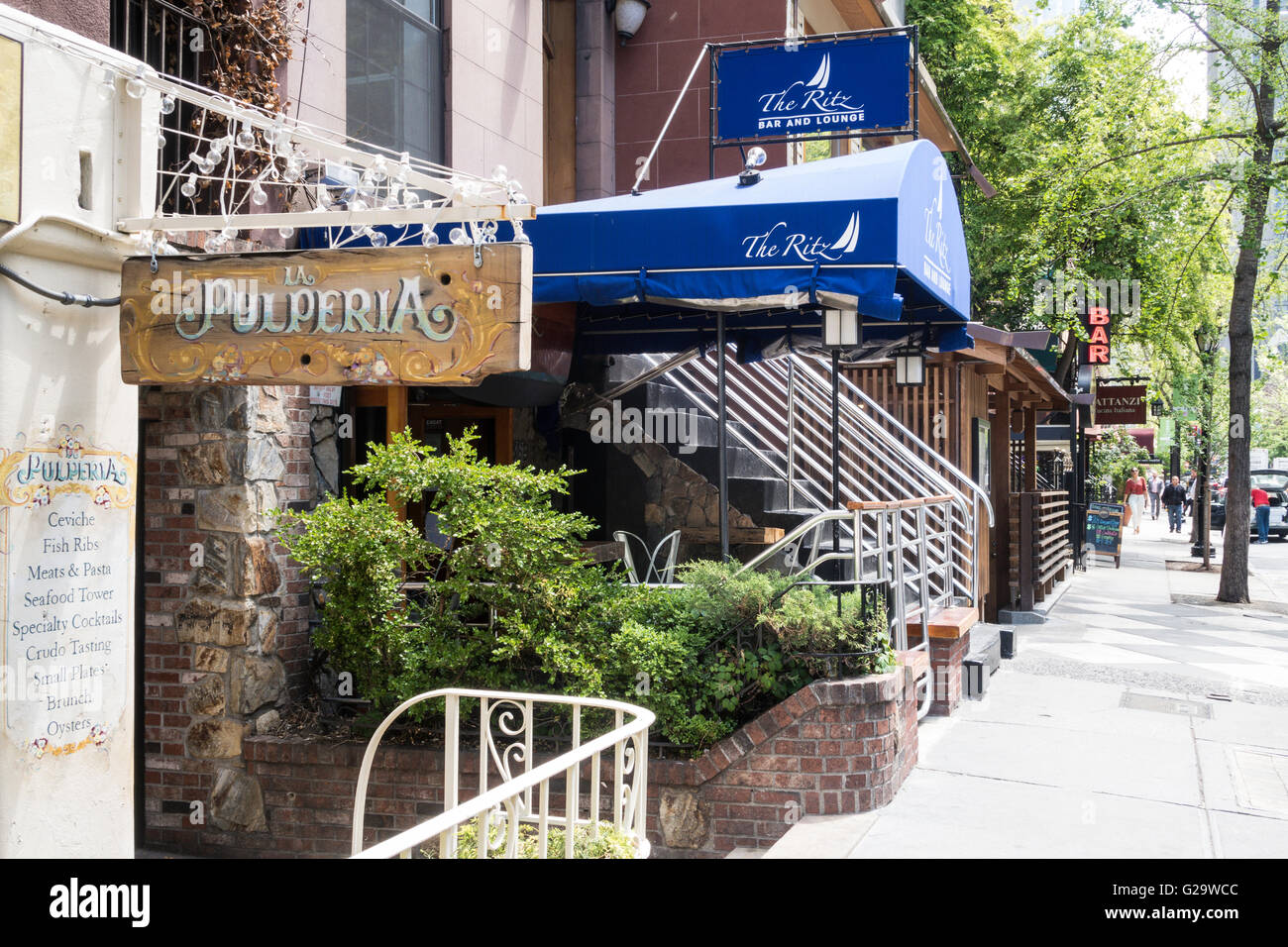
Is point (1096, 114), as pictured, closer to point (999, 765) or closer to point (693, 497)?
point (693, 497)

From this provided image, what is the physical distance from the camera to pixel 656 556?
8.84 m

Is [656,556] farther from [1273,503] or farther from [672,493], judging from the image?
[1273,503]

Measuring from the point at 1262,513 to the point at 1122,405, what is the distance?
377 inches

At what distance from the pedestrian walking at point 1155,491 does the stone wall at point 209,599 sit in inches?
1788

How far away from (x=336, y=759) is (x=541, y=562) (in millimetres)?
1566

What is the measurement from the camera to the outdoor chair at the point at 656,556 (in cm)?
813

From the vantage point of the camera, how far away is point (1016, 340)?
13.6 metres

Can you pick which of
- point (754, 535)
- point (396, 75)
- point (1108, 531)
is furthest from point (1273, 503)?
point (396, 75)

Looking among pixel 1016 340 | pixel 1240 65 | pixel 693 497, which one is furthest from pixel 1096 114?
pixel 693 497

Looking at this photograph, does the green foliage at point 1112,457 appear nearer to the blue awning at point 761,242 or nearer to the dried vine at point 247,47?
the blue awning at point 761,242

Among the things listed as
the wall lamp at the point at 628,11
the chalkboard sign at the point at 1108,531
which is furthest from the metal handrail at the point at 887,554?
the chalkboard sign at the point at 1108,531

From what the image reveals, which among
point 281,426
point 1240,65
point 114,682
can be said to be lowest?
point 114,682

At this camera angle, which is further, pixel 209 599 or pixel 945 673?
pixel 945 673

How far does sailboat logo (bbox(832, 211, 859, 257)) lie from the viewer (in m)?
6.41
